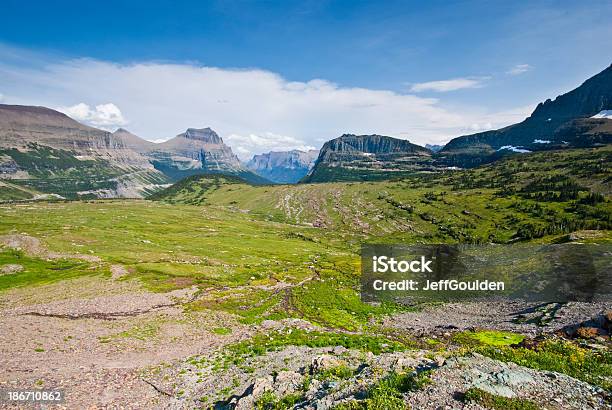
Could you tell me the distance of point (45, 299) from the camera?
209 feet

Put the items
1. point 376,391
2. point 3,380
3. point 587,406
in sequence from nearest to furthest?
point 587,406 < point 376,391 < point 3,380

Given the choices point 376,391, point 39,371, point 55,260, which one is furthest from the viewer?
point 55,260

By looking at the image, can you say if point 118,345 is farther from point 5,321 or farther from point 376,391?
point 376,391

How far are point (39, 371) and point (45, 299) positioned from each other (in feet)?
115

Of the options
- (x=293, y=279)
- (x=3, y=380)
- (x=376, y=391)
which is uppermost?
(x=376, y=391)

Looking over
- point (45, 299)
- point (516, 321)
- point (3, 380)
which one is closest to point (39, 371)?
point (3, 380)

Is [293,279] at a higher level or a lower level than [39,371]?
lower

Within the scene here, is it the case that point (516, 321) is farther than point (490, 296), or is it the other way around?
point (490, 296)

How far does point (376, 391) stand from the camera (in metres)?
22.7

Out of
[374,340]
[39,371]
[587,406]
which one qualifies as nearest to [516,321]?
[374,340]

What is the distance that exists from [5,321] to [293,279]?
64027mm

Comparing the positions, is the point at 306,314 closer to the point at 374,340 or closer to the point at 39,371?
the point at 374,340

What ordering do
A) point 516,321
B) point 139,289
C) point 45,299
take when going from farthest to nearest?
point 139,289 < point 45,299 < point 516,321

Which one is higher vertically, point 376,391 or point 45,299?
point 376,391
